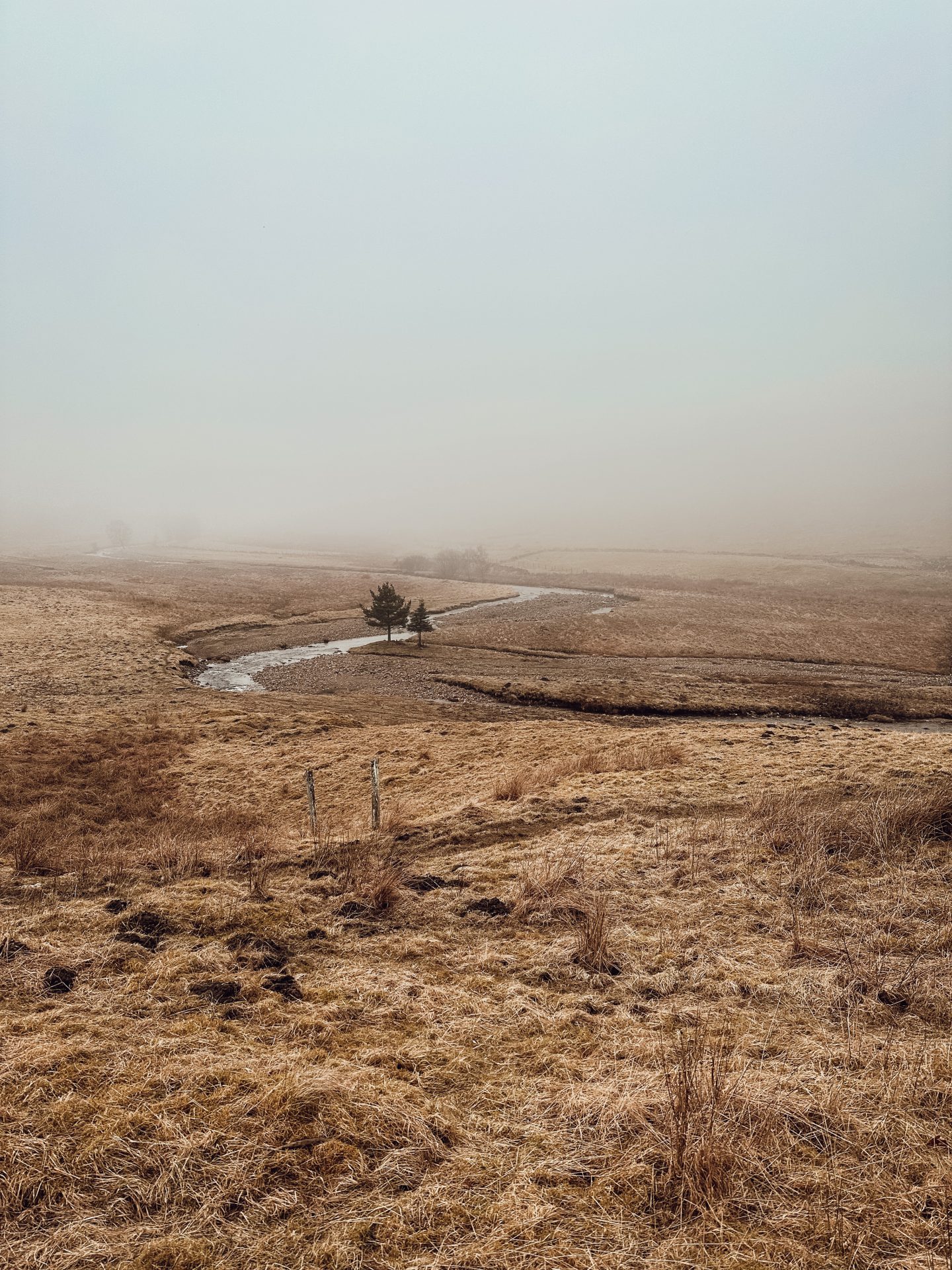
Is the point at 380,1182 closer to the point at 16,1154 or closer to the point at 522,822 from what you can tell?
the point at 16,1154

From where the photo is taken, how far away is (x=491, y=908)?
8.17 m

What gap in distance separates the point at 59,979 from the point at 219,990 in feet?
5.82

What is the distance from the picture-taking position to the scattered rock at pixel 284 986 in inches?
242

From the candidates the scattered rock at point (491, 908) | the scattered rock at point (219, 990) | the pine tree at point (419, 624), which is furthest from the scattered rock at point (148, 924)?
the pine tree at point (419, 624)

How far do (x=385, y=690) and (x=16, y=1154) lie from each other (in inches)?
1124

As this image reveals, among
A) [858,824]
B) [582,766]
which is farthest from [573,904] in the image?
[582,766]

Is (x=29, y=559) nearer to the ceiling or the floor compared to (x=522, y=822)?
nearer to the ceiling

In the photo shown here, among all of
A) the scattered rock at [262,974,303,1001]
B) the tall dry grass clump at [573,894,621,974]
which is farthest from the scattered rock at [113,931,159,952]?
the tall dry grass clump at [573,894,621,974]

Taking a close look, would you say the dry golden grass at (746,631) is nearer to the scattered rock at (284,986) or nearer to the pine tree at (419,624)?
the pine tree at (419,624)

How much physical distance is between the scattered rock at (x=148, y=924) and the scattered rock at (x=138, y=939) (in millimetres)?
66

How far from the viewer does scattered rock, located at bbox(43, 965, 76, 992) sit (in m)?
6.14

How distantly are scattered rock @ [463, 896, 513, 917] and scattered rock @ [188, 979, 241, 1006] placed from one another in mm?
3089

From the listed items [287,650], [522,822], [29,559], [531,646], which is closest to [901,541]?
[531,646]

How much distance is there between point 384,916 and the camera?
802 centimetres
